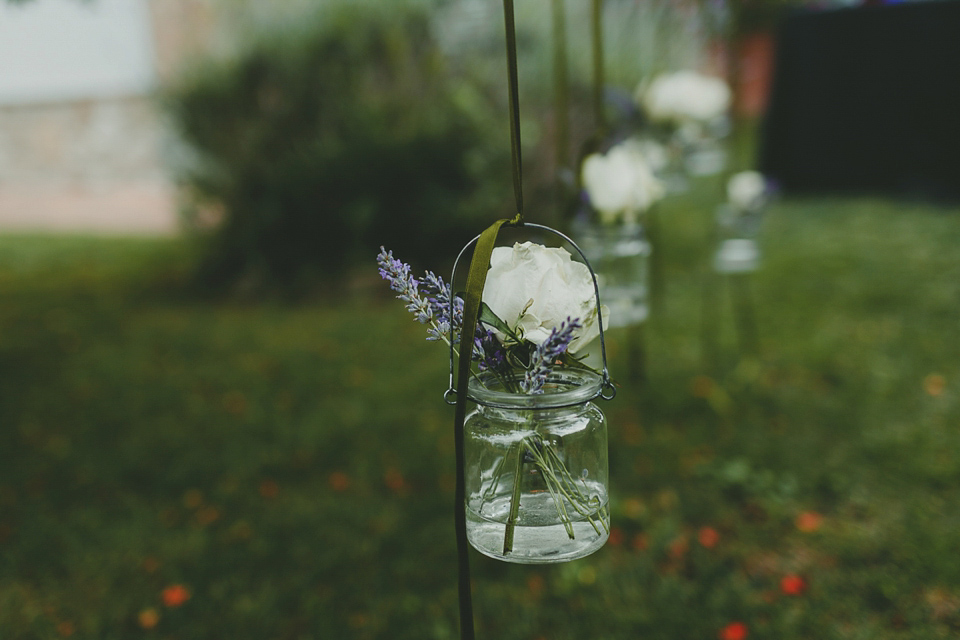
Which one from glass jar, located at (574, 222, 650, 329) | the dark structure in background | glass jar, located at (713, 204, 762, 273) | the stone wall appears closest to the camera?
glass jar, located at (574, 222, 650, 329)

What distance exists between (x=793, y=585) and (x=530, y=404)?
5.25 feet

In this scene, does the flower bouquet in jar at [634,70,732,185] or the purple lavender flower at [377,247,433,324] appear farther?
the flower bouquet in jar at [634,70,732,185]

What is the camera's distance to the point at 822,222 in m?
6.27

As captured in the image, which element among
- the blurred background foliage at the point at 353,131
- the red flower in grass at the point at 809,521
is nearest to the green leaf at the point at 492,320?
the red flower in grass at the point at 809,521

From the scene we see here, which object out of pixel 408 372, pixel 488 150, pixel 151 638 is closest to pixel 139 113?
pixel 488 150

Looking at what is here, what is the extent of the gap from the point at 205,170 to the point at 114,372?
77.9 inches

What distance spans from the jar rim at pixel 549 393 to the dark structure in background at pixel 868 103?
6.33 m

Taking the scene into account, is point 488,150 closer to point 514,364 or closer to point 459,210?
point 459,210

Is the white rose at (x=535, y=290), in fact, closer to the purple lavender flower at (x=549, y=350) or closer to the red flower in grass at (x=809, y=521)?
the purple lavender flower at (x=549, y=350)

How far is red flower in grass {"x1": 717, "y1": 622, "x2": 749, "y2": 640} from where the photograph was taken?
6.50 ft

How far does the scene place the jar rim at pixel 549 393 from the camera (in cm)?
98

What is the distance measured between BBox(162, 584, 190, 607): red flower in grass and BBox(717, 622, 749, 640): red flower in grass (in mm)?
1538

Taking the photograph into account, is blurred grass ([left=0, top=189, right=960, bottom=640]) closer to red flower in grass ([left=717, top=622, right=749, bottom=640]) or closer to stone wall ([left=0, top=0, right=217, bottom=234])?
red flower in grass ([left=717, top=622, right=749, bottom=640])

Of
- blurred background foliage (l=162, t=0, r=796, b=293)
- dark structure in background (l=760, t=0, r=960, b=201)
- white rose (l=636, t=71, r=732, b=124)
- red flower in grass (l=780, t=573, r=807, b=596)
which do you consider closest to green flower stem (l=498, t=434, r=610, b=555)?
red flower in grass (l=780, t=573, r=807, b=596)
